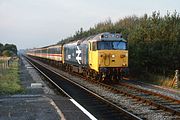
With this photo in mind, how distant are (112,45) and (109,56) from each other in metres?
0.83

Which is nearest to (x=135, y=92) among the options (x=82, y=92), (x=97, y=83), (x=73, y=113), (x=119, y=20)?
(x=82, y=92)

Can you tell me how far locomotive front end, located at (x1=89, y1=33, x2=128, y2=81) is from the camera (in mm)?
23289

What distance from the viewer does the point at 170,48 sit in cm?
2891

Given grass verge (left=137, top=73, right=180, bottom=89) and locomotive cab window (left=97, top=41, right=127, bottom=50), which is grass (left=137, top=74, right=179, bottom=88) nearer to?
grass verge (left=137, top=73, right=180, bottom=89)

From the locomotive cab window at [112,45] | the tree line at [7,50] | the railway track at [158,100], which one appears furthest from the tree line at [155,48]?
the tree line at [7,50]

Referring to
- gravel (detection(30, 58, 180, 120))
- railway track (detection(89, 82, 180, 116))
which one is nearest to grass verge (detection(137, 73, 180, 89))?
railway track (detection(89, 82, 180, 116))

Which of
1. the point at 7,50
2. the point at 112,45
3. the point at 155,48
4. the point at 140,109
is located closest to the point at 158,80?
the point at 155,48

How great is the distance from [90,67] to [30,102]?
10744 millimetres

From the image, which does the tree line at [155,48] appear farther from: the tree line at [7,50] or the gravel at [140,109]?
the tree line at [7,50]

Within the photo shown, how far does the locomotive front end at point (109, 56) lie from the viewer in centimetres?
2329

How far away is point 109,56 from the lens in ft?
76.8

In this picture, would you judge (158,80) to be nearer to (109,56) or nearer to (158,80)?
(158,80)

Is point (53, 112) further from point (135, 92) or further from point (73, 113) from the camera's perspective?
point (135, 92)

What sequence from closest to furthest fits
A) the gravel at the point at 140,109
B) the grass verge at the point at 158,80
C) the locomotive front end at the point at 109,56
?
the gravel at the point at 140,109 < the locomotive front end at the point at 109,56 < the grass verge at the point at 158,80
